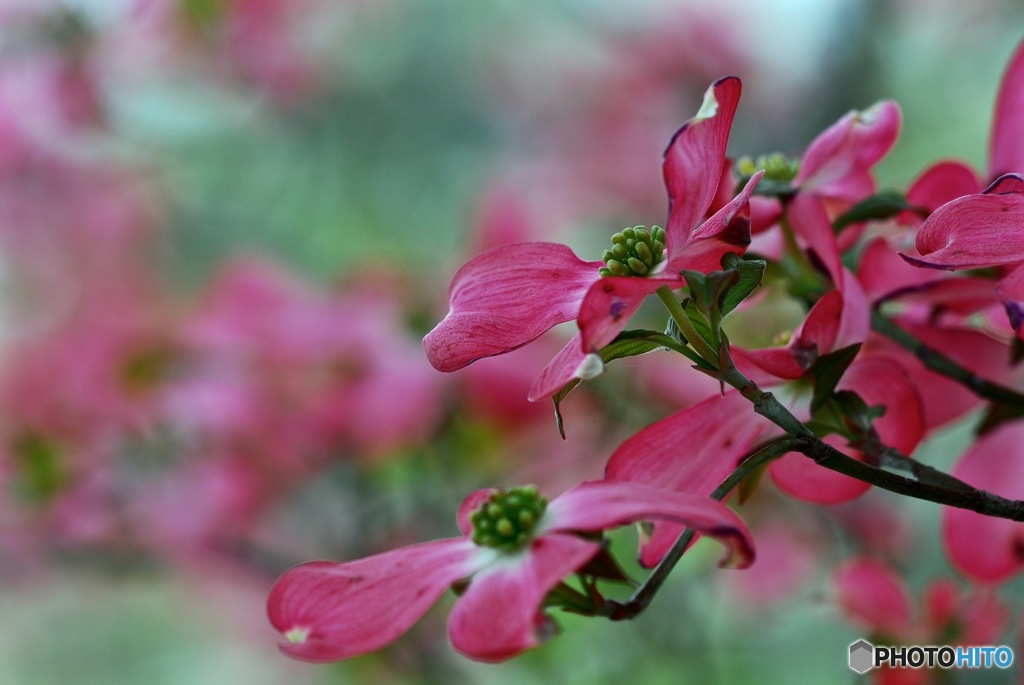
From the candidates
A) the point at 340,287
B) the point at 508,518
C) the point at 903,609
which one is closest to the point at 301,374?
the point at 340,287

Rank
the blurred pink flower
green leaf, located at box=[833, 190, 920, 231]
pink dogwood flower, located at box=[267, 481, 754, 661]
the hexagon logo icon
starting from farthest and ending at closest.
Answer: the blurred pink flower < the hexagon logo icon < green leaf, located at box=[833, 190, 920, 231] < pink dogwood flower, located at box=[267, 481, 754, 661]

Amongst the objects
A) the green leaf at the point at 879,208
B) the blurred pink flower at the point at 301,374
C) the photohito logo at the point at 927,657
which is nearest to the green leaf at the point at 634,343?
the green leaf at the point at 879,208

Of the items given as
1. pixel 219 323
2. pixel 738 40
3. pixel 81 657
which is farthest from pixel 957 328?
pixel 81 657

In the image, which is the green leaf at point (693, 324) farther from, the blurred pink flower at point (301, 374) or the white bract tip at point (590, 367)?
the blurred pink flower at point (301, 374)

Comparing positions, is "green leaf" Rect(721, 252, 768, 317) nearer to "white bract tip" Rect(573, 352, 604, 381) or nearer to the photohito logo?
"white bract tip" Rect(573, 352, 604, 381)

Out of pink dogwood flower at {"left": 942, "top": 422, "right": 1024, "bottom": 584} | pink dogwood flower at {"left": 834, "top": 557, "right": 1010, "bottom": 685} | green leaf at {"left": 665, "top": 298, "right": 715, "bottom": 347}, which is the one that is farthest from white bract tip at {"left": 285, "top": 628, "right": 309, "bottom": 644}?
pink dogwood flower at {"left": 834, "top": 557, "right": 1010, "bottom": 685}

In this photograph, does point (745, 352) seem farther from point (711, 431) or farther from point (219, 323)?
point (219, 323)

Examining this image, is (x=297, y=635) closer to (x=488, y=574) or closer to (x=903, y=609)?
(x=488, y=574)
